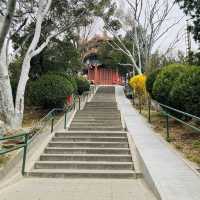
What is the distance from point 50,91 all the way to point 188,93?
29.3ft

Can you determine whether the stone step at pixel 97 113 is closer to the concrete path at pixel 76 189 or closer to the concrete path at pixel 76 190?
the concrete path at pixel 76 189

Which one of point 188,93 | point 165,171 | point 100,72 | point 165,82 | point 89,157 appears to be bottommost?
point 89,157

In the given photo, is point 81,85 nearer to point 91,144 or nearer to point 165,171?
point 91,144

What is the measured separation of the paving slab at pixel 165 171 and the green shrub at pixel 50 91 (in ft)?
23.6

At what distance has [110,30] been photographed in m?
33.3

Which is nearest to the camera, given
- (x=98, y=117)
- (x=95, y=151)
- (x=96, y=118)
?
(x=95, y=151)

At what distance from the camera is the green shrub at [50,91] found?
19.2m

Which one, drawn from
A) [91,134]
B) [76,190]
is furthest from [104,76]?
[76,190]

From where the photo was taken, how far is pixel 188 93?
12.1m

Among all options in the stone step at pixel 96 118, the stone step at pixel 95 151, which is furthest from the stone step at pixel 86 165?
the stone step at pixel 96 118

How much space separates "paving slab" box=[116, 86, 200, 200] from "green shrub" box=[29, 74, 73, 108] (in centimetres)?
719

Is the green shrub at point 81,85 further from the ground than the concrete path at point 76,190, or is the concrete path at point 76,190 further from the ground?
the green shrub at point 81,85

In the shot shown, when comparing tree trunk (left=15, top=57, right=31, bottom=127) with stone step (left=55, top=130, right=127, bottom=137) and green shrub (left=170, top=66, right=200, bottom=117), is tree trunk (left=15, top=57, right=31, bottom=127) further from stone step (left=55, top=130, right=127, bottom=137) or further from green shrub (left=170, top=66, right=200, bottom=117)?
green shrub (left=170, top=66, right=200, bottom=117)

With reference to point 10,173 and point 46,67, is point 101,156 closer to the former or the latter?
point 10,173
